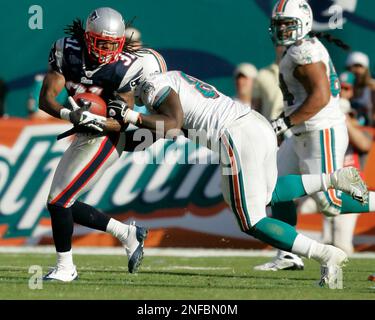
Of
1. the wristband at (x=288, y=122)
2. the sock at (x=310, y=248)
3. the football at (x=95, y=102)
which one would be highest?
the football at (x=95, y=102)

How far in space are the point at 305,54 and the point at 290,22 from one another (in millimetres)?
289

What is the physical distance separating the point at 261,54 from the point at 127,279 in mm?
5245

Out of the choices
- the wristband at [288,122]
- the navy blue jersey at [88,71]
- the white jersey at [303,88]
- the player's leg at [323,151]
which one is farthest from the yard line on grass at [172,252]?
the navy blue jersey at [88,71]

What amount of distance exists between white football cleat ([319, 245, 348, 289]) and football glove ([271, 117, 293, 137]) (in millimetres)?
1131

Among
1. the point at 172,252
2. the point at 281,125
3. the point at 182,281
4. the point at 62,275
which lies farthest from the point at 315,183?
the point at 172,252

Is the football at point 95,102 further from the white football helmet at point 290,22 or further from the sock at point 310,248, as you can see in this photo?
the white football helmet at point 290,22

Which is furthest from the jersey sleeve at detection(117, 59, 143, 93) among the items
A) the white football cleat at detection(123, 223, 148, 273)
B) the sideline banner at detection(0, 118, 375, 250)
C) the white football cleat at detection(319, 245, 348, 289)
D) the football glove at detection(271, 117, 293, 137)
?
the sideline banner at detection(0, 118, 375, 250)

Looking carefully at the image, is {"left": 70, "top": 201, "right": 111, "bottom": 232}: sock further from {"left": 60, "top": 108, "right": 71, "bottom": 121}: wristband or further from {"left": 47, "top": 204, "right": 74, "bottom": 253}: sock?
{"left": 60, "top": 108, "right": 71, "bottom": 121}: wristband

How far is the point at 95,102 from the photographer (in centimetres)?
591

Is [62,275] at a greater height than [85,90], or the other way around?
[85,90]

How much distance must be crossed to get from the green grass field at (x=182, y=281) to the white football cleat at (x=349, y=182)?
0.51 metres

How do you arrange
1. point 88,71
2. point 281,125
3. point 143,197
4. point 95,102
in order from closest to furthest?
point 95,102
point 88,71
point 281,125
point 143,197

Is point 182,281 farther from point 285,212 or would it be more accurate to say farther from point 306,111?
point 306,111

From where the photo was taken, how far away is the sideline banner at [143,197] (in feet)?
29.1
